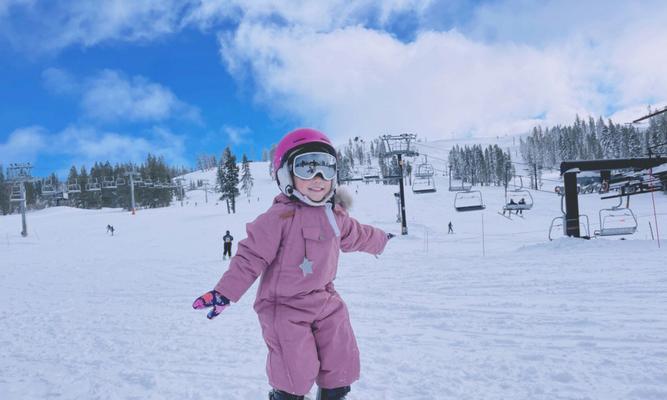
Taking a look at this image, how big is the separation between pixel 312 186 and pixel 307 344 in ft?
3.26

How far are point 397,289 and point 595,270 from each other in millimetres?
4033

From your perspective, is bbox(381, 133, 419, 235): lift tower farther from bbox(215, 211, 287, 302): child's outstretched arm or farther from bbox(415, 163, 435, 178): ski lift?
bbox(215, 211, 287, 302): child's outstretched arm

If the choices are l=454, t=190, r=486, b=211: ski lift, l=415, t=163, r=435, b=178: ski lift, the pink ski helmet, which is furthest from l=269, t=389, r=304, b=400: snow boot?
l=415, t=163, r=435, b=178: ski lift

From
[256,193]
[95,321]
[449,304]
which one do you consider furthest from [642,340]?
[256,193]

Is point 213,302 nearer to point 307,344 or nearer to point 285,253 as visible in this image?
point 285,253

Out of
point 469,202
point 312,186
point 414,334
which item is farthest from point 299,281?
point 469,202

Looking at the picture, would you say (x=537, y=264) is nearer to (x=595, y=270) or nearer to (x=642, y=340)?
(x=595, y=270)

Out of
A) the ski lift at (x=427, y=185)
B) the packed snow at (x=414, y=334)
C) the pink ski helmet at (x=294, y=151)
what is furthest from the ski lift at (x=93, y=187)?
the pink ski helmet at (x=294, y=151)

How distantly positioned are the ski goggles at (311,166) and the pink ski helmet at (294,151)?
4cm

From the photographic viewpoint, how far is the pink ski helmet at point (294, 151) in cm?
249

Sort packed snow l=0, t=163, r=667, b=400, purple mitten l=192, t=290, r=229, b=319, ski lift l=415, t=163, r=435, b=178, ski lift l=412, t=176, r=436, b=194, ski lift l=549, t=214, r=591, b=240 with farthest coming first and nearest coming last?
ski lift l=415, t=163, r=435, b=178
ski lift l=412, t=176, r=436, b=194
ski lift l=549, t=214, r=591, b=240
packed snow l=0, t=163, r=667, b=400
purple mitten l=192, t=290, r=229, b=319

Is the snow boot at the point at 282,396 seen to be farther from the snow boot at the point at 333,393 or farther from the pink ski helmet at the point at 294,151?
the pink ski helmet at the point at 294,151

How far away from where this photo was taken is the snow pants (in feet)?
7.38

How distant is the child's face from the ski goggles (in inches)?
1.1
